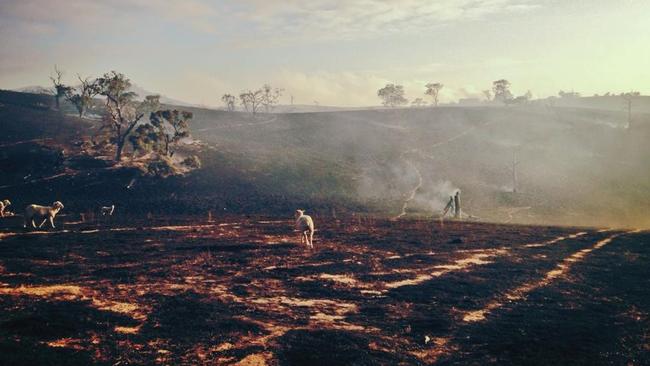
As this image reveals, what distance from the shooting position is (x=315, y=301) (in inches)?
771

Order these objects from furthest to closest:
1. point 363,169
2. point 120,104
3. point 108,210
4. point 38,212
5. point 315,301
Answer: point 363,169, point 120,104, point 108,210, point 38,212, point 315,301

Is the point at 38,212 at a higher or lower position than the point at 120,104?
lower

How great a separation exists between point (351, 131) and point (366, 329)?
106 metres

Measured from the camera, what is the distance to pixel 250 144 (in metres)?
94.4

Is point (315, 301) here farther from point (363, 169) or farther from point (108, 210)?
point (363, 169)

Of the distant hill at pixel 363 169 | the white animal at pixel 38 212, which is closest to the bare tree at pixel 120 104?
the distant hill at pixel 363 169

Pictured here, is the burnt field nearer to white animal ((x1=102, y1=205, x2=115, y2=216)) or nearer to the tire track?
the tire track

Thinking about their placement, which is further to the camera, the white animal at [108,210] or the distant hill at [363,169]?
the distant hill at [363,169]

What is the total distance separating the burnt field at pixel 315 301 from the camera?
14.0m

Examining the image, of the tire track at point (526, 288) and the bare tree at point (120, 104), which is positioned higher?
the bare tree at point (120, 104)

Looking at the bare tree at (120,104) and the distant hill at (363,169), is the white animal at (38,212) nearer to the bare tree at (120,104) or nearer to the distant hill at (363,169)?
the distant hill at (363,169)

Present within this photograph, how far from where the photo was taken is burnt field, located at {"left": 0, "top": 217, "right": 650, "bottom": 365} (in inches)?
551

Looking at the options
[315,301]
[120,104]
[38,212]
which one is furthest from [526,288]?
[120,104]

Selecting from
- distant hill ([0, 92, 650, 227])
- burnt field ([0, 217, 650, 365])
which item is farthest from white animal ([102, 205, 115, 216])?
burnt field ([0, 217, 650, 365])
